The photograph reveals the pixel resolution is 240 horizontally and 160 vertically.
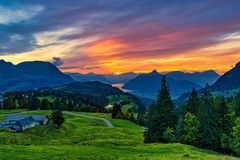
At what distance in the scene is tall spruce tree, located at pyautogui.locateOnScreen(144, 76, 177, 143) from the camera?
93.8 m

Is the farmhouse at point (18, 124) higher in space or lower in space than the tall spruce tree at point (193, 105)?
lower

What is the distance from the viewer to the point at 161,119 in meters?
94.2

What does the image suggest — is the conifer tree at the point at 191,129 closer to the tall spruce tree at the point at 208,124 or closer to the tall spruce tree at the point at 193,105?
the tall spruce tree at the point at 208,124

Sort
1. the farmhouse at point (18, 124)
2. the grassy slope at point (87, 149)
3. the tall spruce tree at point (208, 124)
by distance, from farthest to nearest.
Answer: the farmhouse at point (18, 124)
the tall spruce tree at point (208, 124)
the grassy slope at point (87, 149)

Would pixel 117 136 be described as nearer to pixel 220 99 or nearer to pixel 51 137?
pixel 51 137

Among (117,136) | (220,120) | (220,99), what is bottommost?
(117,136)

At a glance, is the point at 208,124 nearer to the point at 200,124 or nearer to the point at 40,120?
the point at 200,124

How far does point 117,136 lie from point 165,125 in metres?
23.0

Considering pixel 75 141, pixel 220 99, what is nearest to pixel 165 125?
pixel 220 99

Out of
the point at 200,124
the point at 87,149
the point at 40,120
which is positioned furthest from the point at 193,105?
the point at 40,120

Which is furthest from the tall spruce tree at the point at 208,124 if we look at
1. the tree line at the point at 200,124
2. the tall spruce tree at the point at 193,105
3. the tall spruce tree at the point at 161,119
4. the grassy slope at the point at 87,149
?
the grassy slope at the point at 87,149

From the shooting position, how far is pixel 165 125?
93812mm

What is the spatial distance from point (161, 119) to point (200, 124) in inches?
452

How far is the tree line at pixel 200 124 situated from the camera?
8638 cm
